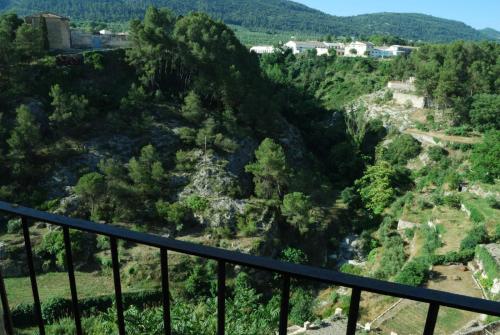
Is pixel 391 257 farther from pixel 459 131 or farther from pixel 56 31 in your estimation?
pixel 56 31

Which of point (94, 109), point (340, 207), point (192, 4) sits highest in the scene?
point (192, 4)

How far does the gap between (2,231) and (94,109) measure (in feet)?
25.0

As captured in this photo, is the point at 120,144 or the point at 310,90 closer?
the point at 120,144

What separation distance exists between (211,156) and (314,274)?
60.9 feet

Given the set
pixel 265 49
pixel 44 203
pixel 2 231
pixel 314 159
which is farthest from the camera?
pixel 265 49

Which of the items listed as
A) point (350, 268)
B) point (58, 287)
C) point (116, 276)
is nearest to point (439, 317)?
point (350, 268)

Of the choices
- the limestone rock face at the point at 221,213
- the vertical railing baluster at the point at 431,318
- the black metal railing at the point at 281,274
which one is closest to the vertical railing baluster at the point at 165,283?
→ the black metal railing at the point at 281,274

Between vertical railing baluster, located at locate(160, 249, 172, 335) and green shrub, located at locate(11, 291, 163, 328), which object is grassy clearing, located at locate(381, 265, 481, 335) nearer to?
green shrub, located at locate(11, 291, 163, 328)

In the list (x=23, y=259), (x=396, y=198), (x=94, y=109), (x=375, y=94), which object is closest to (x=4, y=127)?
(x=94, y=109)

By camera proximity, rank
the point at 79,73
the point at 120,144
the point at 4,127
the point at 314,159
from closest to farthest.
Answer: the point at 4,127 < the point at 120,144 < the point at 79,73 < the point at 314,159

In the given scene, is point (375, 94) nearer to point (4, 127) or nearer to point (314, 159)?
point (314, 159)

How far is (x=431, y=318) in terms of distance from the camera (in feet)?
3.65

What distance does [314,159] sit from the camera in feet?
81.4

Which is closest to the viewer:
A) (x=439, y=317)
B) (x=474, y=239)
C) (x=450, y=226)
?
(x=439, y=317)
